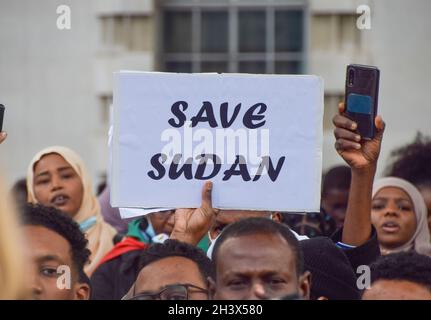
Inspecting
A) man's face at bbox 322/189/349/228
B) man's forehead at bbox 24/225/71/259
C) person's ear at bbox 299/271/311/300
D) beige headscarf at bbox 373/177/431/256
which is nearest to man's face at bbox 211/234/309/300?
person's ear at bbox 299/271/311/300

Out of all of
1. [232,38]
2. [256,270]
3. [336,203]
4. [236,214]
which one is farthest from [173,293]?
[232,38]

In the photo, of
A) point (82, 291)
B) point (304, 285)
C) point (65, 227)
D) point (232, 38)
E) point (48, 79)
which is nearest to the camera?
point (304, 285)

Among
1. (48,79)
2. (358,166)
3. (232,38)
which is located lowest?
(358,166)

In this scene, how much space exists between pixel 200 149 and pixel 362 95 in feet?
1.87

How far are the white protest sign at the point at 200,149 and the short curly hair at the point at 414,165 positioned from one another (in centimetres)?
293

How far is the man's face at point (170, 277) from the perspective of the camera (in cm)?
521

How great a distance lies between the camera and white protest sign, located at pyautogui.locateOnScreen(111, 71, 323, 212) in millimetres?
5230

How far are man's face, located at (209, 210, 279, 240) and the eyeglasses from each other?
1.42ft

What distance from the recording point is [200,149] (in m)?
5.23

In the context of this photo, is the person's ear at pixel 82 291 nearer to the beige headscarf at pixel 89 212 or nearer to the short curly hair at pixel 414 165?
the beige headscarf at pixel 89 212

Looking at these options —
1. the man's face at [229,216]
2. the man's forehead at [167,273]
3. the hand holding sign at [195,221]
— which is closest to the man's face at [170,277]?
the man's forehead at [167,273]

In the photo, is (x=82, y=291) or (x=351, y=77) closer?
(x=351, y=77)

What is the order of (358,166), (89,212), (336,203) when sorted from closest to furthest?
(358,166) → (89,212) → (336,203)

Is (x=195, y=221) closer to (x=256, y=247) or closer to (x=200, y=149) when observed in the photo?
(x=200, y=149)
